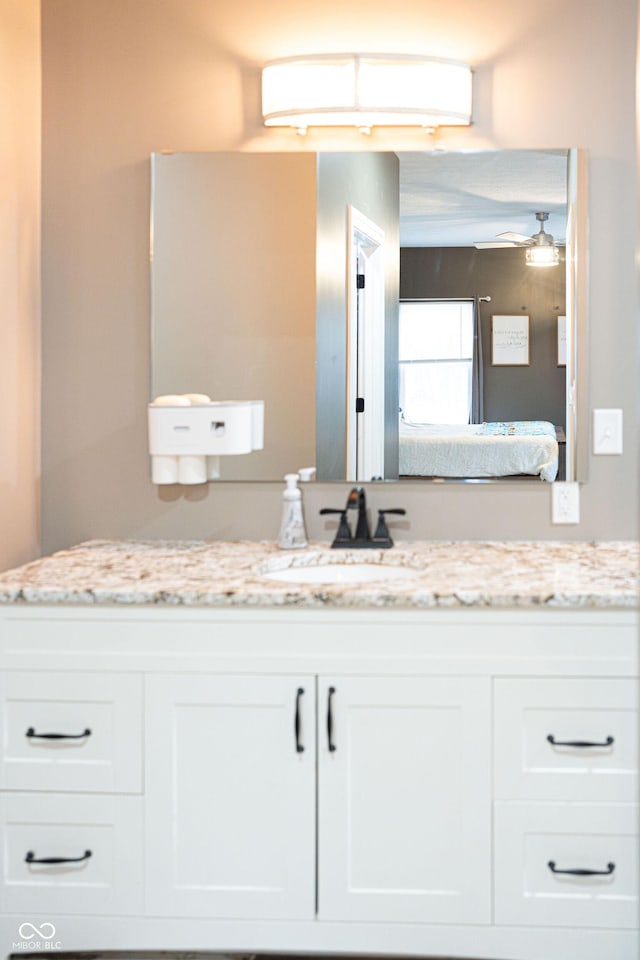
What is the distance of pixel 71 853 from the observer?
1924 mm

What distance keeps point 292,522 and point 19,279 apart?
0.89 meters

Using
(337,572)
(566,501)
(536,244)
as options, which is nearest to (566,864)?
(337,572)

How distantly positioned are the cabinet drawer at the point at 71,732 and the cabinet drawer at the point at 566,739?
71cm

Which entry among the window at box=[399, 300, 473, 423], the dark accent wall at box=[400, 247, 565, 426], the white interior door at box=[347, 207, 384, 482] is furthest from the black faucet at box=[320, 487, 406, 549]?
the dark accent wall at box=[400, 247, 565, 426]

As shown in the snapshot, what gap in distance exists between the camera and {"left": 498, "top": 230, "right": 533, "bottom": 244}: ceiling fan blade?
2.43 m

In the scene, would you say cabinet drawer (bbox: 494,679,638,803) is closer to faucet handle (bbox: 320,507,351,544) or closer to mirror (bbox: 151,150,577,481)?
faucet handle (bbox: 320,507,351,544)

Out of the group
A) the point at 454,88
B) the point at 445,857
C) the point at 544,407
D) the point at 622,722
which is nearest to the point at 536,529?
the point at 544,407

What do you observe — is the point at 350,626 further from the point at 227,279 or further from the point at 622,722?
the point at 227,279

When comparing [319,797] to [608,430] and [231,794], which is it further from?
[608,430]

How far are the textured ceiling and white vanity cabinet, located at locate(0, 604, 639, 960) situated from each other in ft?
3.39

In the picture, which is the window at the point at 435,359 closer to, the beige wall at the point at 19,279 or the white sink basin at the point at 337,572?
the white sink basin at the point at 337,572

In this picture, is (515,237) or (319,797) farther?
(515,237)

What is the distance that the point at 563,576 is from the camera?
201cm

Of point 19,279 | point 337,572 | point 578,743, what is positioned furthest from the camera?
point 19,279
